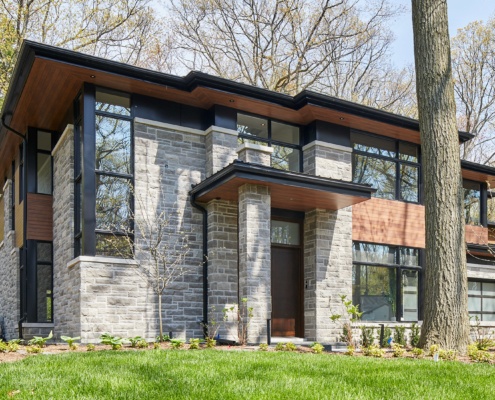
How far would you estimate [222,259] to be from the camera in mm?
12227

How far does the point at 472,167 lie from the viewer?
17375mm

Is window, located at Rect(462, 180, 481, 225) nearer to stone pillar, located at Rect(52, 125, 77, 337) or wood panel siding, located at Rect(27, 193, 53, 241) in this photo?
stone pillar, located at Rect(52, 125, 77, 337)

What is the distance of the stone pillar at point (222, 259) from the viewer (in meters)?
12.0

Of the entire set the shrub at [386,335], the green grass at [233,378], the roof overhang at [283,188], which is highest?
the roof overhang at [283,188]

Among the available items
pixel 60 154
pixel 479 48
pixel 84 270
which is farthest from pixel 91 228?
pixel 479 48

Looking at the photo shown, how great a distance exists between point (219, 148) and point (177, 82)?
163 centimetres

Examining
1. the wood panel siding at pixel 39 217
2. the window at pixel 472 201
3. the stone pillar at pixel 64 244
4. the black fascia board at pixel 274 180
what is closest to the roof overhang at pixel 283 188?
the black fascia board at pixel 274 180

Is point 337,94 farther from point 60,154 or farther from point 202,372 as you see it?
point 202,372

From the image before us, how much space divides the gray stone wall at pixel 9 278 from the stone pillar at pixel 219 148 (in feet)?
20.2

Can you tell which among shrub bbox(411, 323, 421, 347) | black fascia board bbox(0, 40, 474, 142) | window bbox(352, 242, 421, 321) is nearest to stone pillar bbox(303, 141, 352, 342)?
window bbox(352, 242, 421, 321)

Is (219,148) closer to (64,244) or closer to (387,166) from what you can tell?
(64,244)

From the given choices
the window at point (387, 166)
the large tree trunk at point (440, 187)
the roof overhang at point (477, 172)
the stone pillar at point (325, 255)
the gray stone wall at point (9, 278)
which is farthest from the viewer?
the roof overhang at point (477, 172)

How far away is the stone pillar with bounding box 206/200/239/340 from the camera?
12.0 m

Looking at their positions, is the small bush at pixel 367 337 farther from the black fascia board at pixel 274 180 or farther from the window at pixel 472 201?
the window at pixel 472 201
